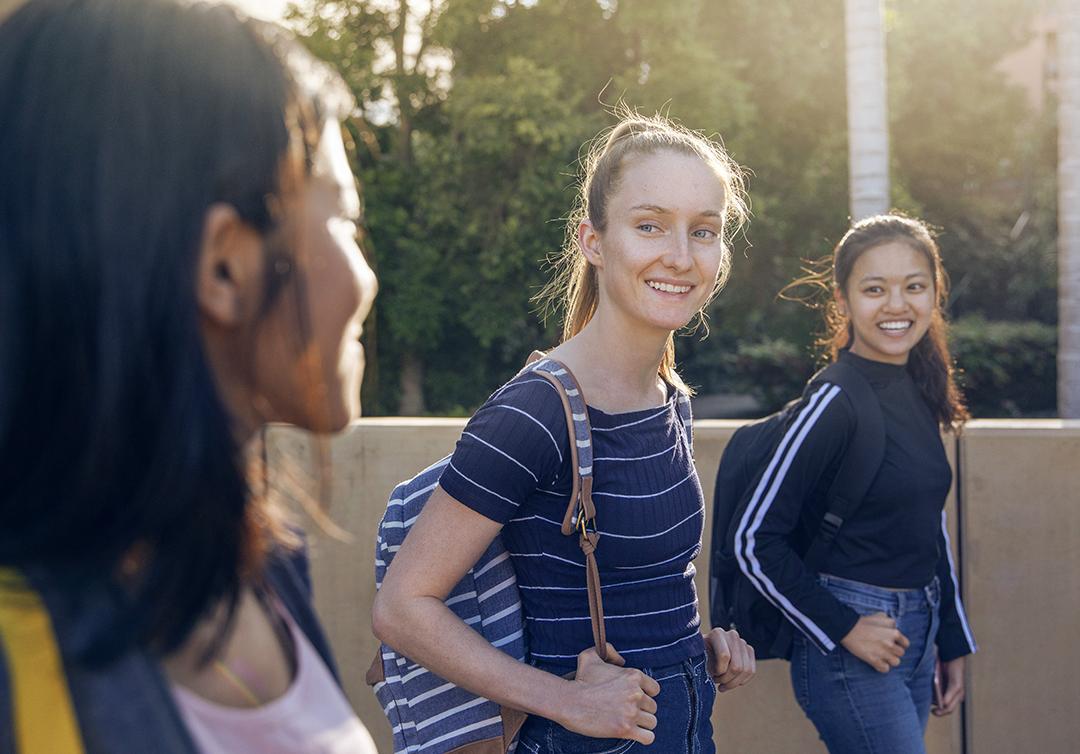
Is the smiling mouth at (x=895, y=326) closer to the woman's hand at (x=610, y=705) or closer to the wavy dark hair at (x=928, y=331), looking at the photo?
the wavy dark hair at (x=928, y=331)

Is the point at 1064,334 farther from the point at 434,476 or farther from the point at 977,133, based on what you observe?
the point at 977,133

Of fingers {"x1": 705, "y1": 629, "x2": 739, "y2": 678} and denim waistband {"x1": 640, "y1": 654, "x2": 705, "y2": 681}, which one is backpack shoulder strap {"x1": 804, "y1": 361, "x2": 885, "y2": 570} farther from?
denim waistband {"x1": 640, "y1": 654, "x2": 705, "y2": 681}

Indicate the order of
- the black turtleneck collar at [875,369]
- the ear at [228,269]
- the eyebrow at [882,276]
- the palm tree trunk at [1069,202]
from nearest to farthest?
the ear at [228,269]
the black turtleneck collar at [875,369]
the eyebrow at [882,276]
the palm tree trunk at [1069,202]

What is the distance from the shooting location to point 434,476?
2.44 m

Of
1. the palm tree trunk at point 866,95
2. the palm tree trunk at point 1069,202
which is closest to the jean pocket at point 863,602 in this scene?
the palm tree trunk at point 1069,202

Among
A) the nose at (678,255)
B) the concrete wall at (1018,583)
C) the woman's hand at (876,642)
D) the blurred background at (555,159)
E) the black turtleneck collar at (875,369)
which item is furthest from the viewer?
the blurred background at (555,159)

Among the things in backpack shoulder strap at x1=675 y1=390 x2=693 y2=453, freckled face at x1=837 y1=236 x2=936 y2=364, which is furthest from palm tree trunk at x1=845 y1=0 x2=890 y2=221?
backpack shoulder strap at x1=675 y1=390 x2=693 y2=453

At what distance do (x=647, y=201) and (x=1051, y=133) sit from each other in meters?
26.9

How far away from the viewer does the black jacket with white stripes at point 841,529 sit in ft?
10.4

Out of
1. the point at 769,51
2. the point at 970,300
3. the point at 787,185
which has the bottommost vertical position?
the point at 970,300

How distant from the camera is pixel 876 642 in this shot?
313 cm

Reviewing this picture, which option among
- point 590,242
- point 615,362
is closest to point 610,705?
point 615,362

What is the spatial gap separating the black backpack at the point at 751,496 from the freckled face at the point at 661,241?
0.95 metres

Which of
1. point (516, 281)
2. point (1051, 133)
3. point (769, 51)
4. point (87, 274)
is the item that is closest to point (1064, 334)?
point (87, 274)
